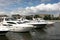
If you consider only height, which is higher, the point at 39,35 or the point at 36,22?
the point at 36,22

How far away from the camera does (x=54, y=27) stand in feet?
5.38

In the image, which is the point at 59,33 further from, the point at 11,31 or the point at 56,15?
the point at 11,31

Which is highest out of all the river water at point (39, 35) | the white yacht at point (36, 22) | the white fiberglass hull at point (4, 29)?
the white yacht at point (36, 22)

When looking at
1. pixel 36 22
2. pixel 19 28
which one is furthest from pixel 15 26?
pixel 36 22

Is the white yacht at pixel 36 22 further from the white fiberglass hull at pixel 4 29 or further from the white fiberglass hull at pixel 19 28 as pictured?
the white fiberglass hull at pixel 4 29

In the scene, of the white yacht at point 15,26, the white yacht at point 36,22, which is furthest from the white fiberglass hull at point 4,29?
the white yacht at point 36,22

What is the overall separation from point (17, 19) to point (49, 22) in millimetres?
367

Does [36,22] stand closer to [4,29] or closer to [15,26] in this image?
[15,26]

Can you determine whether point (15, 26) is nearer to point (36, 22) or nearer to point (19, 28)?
point (19, 28)

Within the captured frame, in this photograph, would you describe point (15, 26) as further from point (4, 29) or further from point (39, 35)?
point (39, 35)

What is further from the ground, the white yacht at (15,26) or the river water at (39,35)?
the white yacht at (15,26)

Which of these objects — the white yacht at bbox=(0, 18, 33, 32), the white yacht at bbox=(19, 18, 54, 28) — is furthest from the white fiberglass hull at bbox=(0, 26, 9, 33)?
the white yacht at bbox=(19, 18, 54, 28)

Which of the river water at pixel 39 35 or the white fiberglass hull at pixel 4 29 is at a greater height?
the white fiberglass hull at pixel 4 29

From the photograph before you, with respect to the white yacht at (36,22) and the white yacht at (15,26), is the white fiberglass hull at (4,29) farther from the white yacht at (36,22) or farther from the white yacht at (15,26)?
the white yacht at (36,22)
